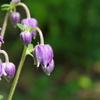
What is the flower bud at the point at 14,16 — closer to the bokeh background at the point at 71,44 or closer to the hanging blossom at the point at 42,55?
the hanging blossom at the point at 42,55

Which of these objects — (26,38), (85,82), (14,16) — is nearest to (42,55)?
(26,38)

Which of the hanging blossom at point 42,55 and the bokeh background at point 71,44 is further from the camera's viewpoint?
the bokeh background at point 71,44

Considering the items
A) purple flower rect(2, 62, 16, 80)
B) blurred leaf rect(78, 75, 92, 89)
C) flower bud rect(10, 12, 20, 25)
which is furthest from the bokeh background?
purple flower rect(2, 62, 16, 80)

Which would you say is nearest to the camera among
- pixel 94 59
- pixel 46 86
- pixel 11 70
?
pixel 11 70

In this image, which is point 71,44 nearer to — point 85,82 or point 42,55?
point 85,82

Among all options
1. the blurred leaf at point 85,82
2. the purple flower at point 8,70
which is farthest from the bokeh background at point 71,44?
the purple flower at point 8,70

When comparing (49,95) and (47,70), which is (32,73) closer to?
(49,95)

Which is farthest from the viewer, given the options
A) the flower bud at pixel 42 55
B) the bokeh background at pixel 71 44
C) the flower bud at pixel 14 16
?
the bokeh background at pixel 71 44

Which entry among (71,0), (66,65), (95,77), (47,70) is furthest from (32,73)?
(47,70)
